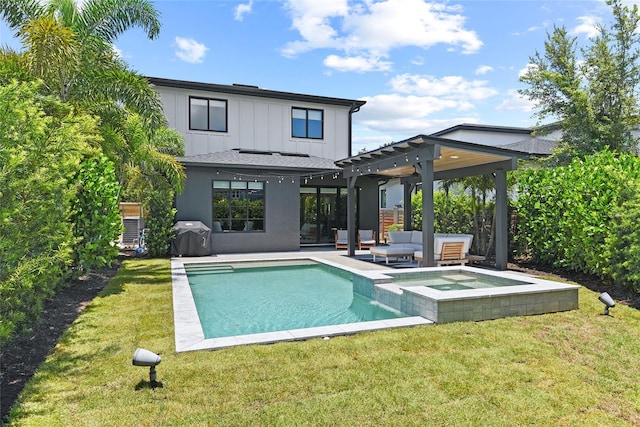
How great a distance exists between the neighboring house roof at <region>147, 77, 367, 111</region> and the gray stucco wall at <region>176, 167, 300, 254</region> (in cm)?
471

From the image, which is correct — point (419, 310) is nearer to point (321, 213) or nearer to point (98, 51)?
point (98, 51)

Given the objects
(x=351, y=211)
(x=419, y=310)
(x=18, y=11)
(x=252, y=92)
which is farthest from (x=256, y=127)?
(x=419, y=310)

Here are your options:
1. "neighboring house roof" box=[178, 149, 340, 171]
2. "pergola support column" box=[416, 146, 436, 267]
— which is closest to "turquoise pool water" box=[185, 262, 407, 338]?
"pergola support column" box=[416, 146, 436, 267]

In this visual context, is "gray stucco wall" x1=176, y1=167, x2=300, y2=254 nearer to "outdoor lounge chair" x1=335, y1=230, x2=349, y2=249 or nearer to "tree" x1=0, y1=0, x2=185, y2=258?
"outdoor lounge chair" x1=335, y1=230, x2=349, y2=249

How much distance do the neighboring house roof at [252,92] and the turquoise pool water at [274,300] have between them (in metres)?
9.00

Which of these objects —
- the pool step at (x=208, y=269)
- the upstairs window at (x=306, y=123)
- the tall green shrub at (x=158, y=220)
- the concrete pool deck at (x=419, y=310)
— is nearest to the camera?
the concrete pool deck at (x=419, y=310)

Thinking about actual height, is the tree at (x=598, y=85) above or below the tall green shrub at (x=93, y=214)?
above

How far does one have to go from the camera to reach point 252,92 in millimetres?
18672

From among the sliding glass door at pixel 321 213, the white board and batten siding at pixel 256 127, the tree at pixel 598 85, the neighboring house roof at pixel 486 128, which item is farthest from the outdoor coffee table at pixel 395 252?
the neighboring house roof at pixel 486 128

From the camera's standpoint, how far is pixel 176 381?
4.09 m

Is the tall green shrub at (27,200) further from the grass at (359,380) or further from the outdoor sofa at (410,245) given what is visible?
the outdoor sofa at (410,245)

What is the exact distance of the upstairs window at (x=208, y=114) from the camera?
18188mm

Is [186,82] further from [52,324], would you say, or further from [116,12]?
[52,324]

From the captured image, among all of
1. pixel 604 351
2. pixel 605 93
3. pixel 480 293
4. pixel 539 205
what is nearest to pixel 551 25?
pixel 605 93
